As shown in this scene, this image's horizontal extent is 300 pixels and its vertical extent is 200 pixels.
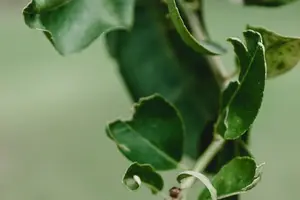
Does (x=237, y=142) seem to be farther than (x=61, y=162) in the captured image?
No

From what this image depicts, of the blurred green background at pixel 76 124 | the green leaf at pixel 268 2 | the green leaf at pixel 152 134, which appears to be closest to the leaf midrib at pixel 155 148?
the green leaf at pixel 152 134

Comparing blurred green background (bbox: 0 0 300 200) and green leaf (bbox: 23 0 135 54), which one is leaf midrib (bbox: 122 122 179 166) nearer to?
green leaf (bbox: 23 0 135 54)

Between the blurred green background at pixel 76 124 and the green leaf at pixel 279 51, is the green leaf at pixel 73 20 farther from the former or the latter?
the blurred green background at pixel 76 124

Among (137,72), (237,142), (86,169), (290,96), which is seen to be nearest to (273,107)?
(290,96)

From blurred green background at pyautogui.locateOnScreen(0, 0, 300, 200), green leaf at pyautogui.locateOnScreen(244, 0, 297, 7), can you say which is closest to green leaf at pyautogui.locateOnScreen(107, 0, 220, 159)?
green leaf at pyautogui.locateOnScreen(244, 0, 297, 7)

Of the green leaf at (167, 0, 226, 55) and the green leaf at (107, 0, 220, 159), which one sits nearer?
the green leaf at (167, 0, 226, 55)

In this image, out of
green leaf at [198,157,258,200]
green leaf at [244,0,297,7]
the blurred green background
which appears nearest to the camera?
green leaf at [198,157,258,200]

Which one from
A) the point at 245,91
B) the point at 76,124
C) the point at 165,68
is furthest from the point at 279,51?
the point at 76,124

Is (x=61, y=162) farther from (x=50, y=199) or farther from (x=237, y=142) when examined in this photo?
(x=237, y=142)
